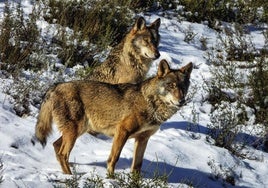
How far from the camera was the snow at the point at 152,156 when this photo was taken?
19.8 feet

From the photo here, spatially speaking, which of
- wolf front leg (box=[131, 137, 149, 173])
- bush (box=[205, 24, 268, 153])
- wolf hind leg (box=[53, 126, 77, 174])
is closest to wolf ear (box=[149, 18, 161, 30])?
bush (box=[205, 24, 268, 153])

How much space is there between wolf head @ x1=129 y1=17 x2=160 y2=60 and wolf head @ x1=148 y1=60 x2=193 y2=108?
1931 mm

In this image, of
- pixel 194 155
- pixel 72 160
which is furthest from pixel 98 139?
pixel 194 155

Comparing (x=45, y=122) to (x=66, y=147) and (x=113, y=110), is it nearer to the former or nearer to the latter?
(x=66, y=147)

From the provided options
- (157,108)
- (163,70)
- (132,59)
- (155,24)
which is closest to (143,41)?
(132,59)

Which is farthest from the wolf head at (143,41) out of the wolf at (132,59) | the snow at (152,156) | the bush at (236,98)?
the bush at (236,98)

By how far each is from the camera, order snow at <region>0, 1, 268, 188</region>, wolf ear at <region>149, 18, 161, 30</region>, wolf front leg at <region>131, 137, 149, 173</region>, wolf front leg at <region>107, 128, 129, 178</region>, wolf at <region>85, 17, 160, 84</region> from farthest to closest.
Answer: wolf ear at <region>149, 18, 161, 30</region> → wolf at <region>85, 17, 160, 84</region> → wolf front leg at <region>131, 137, 149, 173</region> → wolf front leg at <region>107, 128, 129, 178</region> → snow at <region>0, 1, 268, 188</region>

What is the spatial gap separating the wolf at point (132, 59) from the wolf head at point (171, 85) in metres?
1.88

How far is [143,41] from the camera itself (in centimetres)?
871

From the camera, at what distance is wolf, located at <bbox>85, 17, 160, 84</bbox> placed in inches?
338

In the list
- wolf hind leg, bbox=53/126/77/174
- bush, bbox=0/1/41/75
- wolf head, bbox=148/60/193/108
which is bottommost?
wolf hind leg, bbox=53/126/77/174

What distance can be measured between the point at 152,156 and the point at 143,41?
216 cm

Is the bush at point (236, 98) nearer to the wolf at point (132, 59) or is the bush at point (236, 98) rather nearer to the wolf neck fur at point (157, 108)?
the wolf at point (132, 59)

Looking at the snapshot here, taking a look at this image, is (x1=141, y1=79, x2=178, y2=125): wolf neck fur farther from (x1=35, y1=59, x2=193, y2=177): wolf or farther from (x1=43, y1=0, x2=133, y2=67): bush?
(x1=43, y1=0, x2=133, y2=67): bush
